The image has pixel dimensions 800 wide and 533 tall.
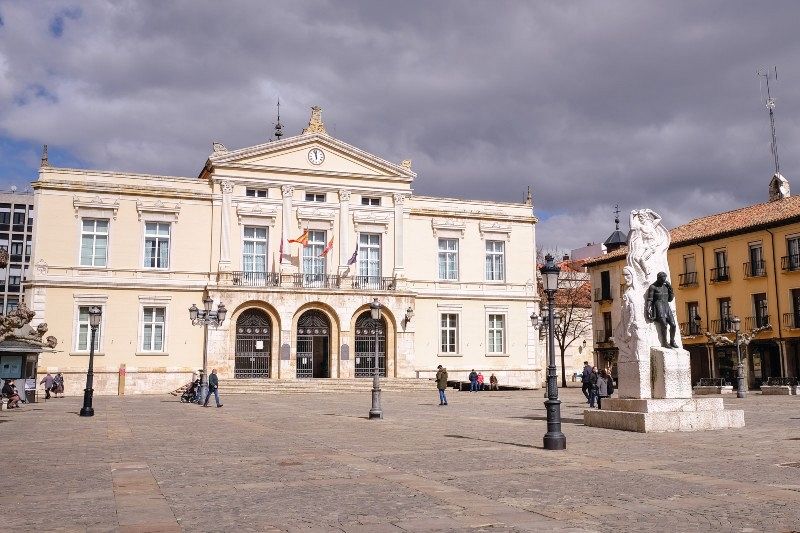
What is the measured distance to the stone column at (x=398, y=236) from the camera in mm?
44844

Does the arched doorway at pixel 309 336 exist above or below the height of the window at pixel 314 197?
below

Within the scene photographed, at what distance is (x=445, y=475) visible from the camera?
10297 mm

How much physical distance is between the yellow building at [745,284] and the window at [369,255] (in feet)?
49.4

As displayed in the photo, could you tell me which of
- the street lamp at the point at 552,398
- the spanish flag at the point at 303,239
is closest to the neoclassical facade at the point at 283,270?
the spanish flag at the point at 303,239

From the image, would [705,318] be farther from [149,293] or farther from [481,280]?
[149,293]

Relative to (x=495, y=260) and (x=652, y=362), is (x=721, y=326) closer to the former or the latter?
(x=495, y=260)

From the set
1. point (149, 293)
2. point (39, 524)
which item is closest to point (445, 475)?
point (39, 524)

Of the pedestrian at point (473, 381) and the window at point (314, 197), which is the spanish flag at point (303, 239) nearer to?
the window at point (314, 197)

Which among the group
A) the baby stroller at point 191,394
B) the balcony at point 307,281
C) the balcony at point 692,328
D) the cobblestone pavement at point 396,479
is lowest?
the cobblestone pavement at point 396,479

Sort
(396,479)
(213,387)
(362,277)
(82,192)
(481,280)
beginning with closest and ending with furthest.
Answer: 1. (396,479)
2. (213,387)
3. (82,192)
4. (362,277)
5. (481,280)

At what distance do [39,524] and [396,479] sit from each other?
440 centimetres

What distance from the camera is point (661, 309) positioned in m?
17.0

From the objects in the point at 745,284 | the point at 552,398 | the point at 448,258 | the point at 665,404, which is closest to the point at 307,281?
the point at 448,258

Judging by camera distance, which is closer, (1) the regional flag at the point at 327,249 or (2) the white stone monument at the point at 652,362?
(2) the white stone monument at the point at 652,362
